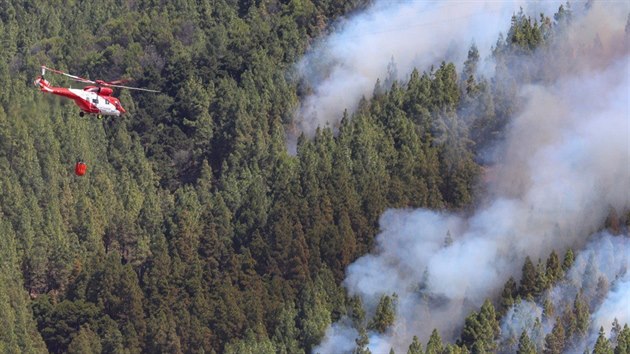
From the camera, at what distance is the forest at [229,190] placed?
128375 millimetres

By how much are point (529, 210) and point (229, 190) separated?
20.8 meters

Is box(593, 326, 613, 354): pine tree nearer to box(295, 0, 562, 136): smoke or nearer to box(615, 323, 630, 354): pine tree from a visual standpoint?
box(615, 323, 630, 354): pine tree

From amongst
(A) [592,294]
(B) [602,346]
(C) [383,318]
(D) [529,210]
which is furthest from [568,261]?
(D) [529,210]

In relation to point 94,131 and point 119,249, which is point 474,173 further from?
point 94,131

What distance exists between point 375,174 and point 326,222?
7.24 meters

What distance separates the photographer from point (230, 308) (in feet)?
426

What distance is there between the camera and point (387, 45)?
180000mm

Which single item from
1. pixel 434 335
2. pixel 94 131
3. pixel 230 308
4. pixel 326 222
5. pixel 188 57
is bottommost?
pixel 434 335

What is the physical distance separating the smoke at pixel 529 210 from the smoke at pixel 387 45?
13.4 m

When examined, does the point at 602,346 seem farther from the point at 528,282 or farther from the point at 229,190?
the point at 229,190

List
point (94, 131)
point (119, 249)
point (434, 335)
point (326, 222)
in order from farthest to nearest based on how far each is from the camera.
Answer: point (94, 131), point (119, 249), point (326, 222), point (434, 335)

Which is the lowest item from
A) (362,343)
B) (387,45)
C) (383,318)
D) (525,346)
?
(525,346)

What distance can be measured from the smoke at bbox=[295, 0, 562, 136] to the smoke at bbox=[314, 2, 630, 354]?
44.1ft

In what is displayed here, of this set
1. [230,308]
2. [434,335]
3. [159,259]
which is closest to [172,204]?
[159,259]
